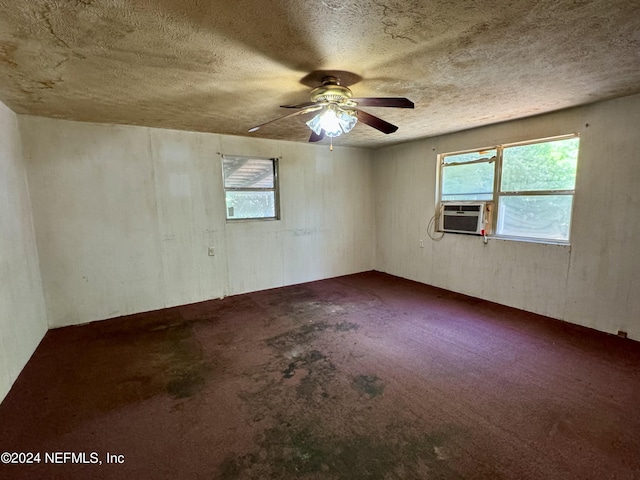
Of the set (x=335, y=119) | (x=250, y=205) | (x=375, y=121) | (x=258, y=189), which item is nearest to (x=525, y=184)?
(x=375, y=121)

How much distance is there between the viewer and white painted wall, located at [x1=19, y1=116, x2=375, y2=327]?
3.31m

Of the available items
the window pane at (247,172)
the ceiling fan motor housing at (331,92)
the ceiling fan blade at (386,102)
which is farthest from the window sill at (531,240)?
the window pane at (247,172)

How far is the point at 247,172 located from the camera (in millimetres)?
4512

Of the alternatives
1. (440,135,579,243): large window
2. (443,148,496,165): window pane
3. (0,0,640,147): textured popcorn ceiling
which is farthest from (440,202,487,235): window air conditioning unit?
(0,0,640,147): textured popcorn ceiling

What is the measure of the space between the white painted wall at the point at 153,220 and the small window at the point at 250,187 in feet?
0.43

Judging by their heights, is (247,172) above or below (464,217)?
above

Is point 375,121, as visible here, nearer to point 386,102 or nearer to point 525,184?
point 386,102

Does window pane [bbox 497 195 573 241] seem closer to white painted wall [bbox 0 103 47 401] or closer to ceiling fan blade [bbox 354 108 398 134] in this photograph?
ceiling fan blade [bbox 354 108 398 134]

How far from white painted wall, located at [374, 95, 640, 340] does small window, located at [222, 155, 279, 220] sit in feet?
Result: 8.03

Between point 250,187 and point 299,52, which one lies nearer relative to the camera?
point 299,52

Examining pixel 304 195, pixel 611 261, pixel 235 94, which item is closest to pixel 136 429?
pixel 235 94

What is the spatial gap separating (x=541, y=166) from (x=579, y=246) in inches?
39.5

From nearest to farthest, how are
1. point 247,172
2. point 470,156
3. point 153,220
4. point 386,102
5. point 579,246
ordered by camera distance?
point 386,102 → point 579,246 → point 153,220 → point 470,156 → point 247,172

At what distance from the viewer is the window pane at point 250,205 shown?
439 centimetres
